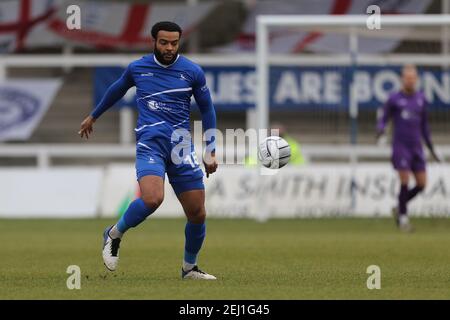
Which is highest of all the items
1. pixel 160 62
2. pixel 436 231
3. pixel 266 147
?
pixel 160 62

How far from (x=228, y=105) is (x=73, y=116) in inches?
170

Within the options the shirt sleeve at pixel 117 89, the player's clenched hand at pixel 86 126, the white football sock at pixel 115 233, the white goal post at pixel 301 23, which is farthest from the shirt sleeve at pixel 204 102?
the white goal post at pixel 301 23

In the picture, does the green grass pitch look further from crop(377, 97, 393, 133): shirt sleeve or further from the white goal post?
the white goal post

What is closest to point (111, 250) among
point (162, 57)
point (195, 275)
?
point (195, 275)

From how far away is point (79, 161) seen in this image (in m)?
30.9

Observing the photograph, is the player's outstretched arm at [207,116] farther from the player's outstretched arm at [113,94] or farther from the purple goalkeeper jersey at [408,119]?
the purple goalkeeper jersey at [408,119]

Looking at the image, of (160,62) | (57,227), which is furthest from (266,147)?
(57,227)

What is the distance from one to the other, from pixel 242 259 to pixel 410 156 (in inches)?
251

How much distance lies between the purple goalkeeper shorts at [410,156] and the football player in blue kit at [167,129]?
29.3ft

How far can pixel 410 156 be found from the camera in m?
20.1

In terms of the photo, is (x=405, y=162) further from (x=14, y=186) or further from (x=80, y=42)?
(x=80, y=42)

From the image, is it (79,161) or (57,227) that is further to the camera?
(79,161)

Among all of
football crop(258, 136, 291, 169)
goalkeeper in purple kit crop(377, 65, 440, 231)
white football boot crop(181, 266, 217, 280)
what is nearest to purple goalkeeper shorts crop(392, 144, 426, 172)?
goalkeeper in purple kit crop(377, 65, 440, 231)

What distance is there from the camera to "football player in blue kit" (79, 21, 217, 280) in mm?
11336
